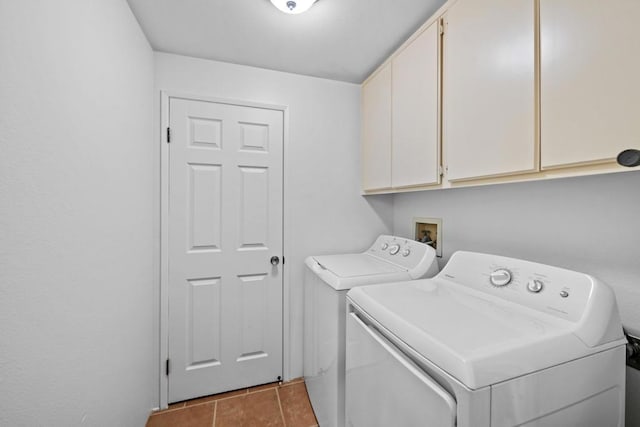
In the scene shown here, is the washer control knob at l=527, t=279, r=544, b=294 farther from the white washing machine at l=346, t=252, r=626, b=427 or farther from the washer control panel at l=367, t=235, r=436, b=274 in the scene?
the washer control panel at l=367, t=235, r=436, b=274

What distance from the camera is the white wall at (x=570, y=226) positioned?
0.89 meters

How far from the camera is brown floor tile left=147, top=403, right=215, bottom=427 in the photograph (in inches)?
63.4

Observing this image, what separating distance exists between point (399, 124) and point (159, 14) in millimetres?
1480

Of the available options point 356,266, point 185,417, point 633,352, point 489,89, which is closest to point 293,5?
point 489,89

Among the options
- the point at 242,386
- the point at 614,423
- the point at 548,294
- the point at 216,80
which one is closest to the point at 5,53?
the point at 216,80

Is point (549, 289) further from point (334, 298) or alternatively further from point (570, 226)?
point (334, 298)

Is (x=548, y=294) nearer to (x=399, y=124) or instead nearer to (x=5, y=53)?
(x=399, y=124)

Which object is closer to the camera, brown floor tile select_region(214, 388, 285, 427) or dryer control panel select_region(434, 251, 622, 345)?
dryer control panel select_region(434, 251, 622, 345)

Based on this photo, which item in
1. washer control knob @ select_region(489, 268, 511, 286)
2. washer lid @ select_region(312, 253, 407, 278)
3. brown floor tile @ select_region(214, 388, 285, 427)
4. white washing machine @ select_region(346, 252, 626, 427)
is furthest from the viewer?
brown floor tile @ select_region(214, 388, 285, 427)

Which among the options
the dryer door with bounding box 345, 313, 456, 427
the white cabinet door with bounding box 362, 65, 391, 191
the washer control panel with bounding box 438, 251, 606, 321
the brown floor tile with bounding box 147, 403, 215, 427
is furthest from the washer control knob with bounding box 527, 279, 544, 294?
the brown floor tile with bounding box 147, 403, 215, 427

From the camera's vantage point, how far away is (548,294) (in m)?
0.87

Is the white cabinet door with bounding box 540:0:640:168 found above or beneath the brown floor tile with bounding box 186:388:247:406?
above

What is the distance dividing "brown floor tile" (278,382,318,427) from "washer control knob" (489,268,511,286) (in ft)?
4.63

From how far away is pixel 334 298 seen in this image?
1330mm
